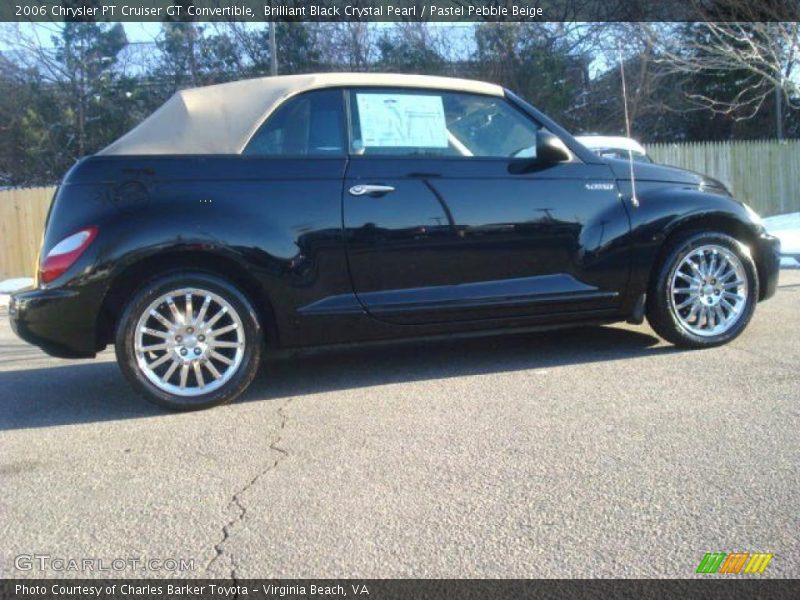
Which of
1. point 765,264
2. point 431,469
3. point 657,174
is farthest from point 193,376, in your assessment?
point 765,264

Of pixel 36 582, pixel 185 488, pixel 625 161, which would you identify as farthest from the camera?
pixel 625 161

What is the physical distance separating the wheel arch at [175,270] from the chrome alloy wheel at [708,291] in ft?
8.71

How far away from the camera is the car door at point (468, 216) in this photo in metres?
4.76

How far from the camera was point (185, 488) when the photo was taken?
3.45 metres

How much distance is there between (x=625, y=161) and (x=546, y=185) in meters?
0.70

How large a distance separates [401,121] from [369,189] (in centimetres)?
57

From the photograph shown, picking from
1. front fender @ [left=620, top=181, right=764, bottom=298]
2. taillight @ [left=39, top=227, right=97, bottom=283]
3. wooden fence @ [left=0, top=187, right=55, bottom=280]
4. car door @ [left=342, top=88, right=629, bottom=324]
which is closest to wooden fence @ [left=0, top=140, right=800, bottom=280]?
wooden fence @ [left=0, top=187, right=55, bottom=280]

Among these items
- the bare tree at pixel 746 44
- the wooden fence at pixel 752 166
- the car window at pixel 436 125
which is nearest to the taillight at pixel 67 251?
the car window at pixel 436 125

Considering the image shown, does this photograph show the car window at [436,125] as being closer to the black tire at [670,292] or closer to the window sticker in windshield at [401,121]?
the window sticker in windshield at [401,121]

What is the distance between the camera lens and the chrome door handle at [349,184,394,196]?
4.72 m

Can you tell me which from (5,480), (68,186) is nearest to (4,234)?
(68,186)

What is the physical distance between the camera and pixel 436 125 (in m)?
5.09

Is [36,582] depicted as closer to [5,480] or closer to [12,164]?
[5,480]

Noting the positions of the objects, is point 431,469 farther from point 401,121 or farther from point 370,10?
point 370,10
